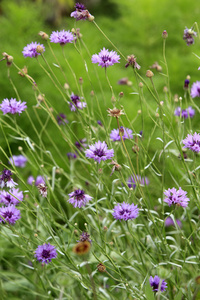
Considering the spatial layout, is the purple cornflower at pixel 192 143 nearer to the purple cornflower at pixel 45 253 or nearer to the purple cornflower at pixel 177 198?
the purple cornflower at pixel 177 198

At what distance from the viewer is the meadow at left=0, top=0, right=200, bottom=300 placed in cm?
74

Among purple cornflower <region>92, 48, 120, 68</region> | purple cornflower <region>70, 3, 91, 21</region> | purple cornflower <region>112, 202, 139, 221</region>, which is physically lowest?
purple cornflower <region>112, 202, 139, 221</region>

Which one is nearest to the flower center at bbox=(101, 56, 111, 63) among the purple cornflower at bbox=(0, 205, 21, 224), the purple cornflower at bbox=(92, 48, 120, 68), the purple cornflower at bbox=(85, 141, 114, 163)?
the purple cornflower at bbox=(92, 48, 120, 68)

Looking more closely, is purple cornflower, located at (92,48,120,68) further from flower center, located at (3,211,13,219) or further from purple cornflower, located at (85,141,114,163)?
flower center, located at (3,211,13,219)

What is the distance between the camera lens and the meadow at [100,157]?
0.74 metres

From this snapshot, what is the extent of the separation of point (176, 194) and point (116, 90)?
0.95m

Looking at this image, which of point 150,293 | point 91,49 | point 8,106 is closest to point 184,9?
point 91,49

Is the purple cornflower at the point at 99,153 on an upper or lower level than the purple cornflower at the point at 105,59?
lower

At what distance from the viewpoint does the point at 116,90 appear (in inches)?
63.1

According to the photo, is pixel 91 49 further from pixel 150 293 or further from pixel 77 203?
pixel 150 293

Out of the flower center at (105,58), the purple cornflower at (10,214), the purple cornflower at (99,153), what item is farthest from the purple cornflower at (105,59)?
the purple cornflower at (10,214)

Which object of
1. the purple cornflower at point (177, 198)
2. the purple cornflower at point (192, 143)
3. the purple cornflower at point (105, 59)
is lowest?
the purple cornflower at point (177, 198)

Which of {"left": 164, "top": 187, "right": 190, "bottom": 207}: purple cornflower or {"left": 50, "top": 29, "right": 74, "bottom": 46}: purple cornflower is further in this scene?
{"left": 50, "top": 29, "right": 74, "bottom": 46}: purple cornflower

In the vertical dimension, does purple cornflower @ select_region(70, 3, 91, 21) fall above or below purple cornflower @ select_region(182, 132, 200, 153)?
above
